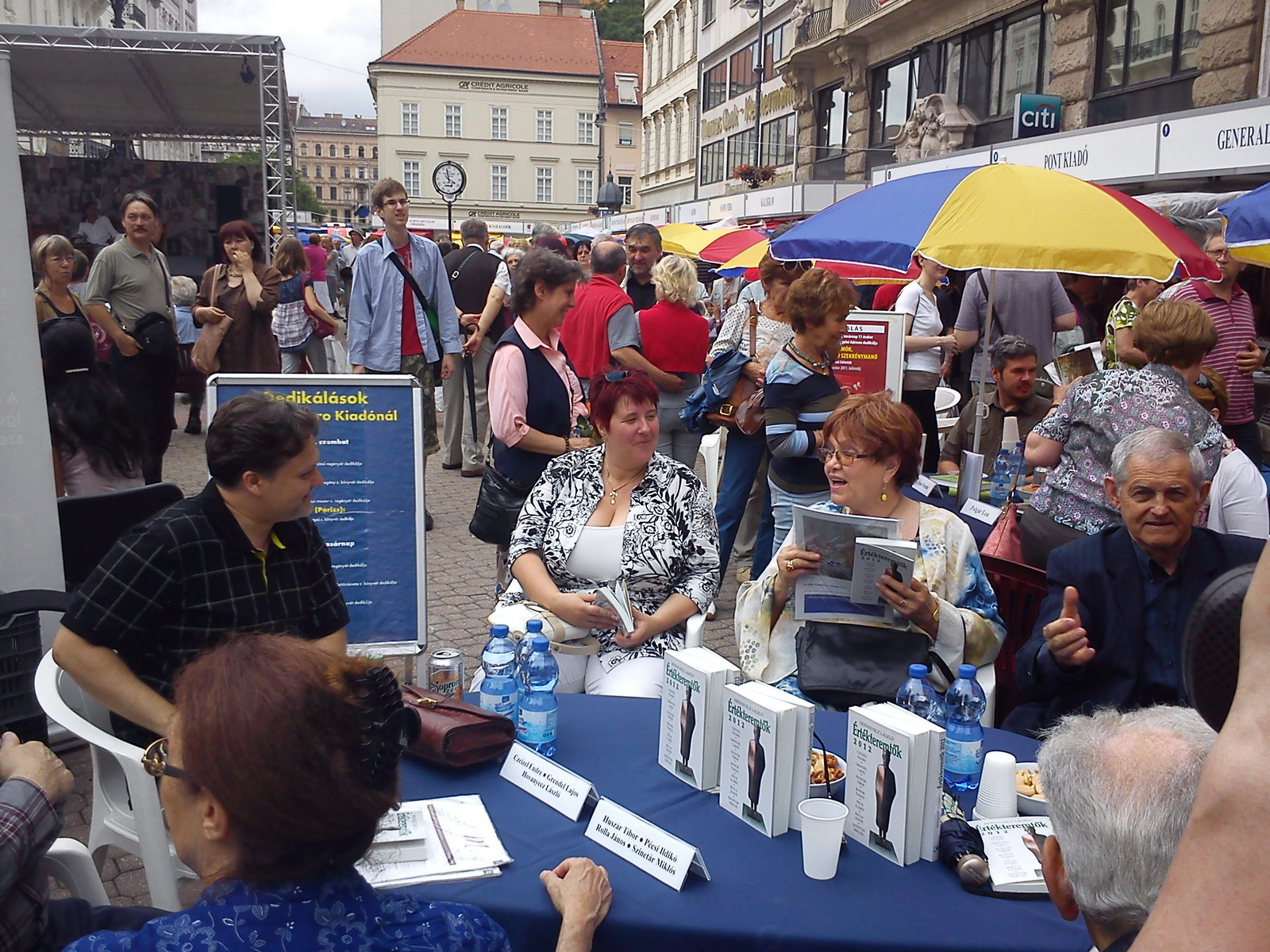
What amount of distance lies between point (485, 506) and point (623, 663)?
1.39 metres

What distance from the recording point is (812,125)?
2873 cm

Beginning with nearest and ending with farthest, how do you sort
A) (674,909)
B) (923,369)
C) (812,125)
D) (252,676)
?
(252,676) → (674,909) → (923,369) → (812,125)

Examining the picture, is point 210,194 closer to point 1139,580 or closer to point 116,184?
point 116,184

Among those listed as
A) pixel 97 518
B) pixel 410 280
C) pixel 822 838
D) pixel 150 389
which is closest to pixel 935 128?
pixel 410 280

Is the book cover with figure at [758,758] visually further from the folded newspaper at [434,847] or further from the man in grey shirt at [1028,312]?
the man in grey shirt at [1028,312]

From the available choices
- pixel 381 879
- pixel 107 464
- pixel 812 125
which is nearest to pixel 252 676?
pixel 381 879

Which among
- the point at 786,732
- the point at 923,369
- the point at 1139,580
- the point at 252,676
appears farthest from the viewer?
the point at 923,369

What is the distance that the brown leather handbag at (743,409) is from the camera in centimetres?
547

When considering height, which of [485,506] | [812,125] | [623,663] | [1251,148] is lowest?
[623,663]

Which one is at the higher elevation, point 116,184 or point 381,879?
point 116,184

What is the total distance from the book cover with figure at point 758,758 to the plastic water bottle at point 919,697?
0.54 meters

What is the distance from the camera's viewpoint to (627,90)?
70.8m

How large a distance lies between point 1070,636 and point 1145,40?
14809 mm

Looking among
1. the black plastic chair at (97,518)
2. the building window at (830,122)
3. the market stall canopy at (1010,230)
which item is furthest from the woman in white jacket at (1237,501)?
the building window at (830,122)
